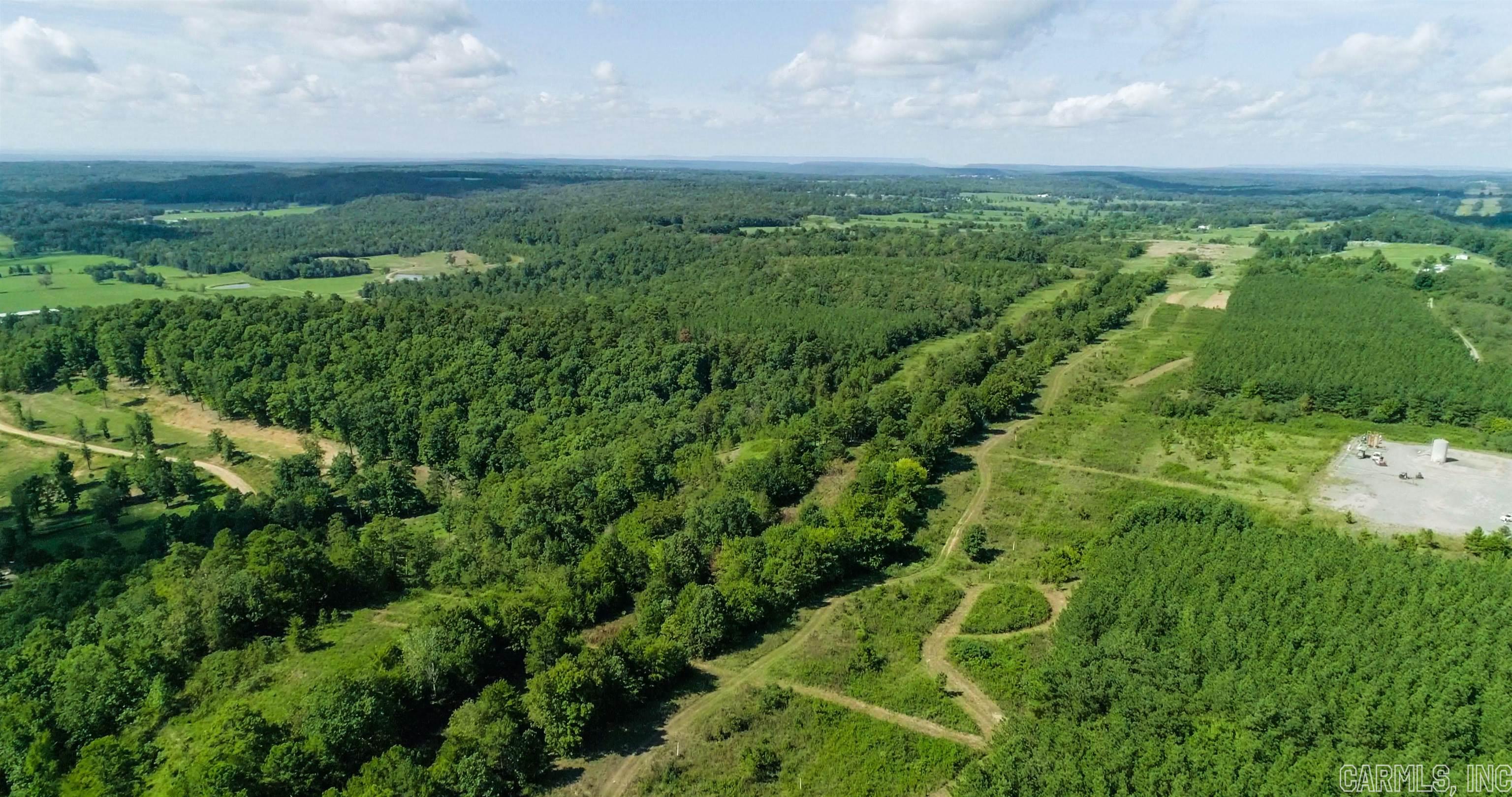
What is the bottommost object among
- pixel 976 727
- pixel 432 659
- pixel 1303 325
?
pixel 976 727

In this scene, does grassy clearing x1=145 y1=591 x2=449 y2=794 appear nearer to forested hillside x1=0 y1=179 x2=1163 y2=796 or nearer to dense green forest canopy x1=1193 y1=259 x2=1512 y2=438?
forested hillside x1=0 y1=179 x2=1163 y2=796

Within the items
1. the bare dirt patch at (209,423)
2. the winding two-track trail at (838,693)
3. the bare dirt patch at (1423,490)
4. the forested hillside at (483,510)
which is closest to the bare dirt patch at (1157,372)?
the forested hillside at (483,510)

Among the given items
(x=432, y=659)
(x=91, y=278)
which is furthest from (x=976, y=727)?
(x=91, y=278)

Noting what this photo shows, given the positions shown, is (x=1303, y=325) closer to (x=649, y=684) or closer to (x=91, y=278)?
(x=649, y=684)

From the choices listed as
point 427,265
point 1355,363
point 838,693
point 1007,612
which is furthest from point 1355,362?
point 427,265

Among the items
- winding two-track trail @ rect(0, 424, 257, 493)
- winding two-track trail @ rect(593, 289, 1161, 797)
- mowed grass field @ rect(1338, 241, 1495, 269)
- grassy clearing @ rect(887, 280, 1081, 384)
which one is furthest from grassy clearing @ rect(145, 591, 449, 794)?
mowed grass field @ rect(1338, 241, 1495, 269)

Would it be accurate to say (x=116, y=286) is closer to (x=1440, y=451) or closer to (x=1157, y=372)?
(x=1157, y=372)

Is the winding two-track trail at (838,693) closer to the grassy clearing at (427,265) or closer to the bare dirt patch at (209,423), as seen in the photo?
the bare dirt patch at (209,423)
